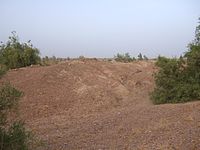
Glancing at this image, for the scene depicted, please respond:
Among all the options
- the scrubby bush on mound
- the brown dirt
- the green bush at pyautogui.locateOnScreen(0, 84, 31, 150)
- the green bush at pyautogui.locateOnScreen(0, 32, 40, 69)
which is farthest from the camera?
the green bush at pyautogui.locateOnScreen(0, 32, 40, 69)

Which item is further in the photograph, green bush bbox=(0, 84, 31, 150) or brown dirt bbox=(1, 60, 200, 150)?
brown dirt bbox=(1, 60, 200, 150)

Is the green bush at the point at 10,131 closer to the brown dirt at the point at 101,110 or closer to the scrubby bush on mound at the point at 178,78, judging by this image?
the brown dirt at the point at 101,110

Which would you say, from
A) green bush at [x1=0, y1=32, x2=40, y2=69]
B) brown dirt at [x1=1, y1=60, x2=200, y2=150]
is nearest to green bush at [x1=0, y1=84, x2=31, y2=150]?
brown dirt at [x1=1, y1=60, x2=200, y2=150]

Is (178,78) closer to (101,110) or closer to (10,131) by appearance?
(101,110)

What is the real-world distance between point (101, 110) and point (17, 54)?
8749 mm

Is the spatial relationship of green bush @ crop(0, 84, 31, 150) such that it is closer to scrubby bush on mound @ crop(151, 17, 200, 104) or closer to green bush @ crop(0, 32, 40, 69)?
scrubby bush on mound @ crop(151, 17, 200, 104)

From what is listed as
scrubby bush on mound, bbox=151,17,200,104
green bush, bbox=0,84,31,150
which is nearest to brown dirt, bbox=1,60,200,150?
scrubby bush on mound, bbox=151,17,200,104

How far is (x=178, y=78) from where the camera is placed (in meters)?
14.7

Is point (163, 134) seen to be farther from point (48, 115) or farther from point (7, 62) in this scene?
point (7, 62)

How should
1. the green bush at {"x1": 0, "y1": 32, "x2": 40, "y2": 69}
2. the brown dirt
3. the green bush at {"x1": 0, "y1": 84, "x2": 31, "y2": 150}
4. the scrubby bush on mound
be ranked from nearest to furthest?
the green bush at {"x1": 0, "y1": 84, "x2": 31, "y2": 150}
the brown dirt
the scrubby bush on mound
the green bush at {"x1": 0, "y1": 32, "x2": 40, "y2": 69}

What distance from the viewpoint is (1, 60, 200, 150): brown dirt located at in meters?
9.54

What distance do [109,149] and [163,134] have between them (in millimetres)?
1578

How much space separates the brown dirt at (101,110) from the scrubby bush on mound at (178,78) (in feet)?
2.27

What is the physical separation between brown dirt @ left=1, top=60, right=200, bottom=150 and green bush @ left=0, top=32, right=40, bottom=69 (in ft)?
11.6
